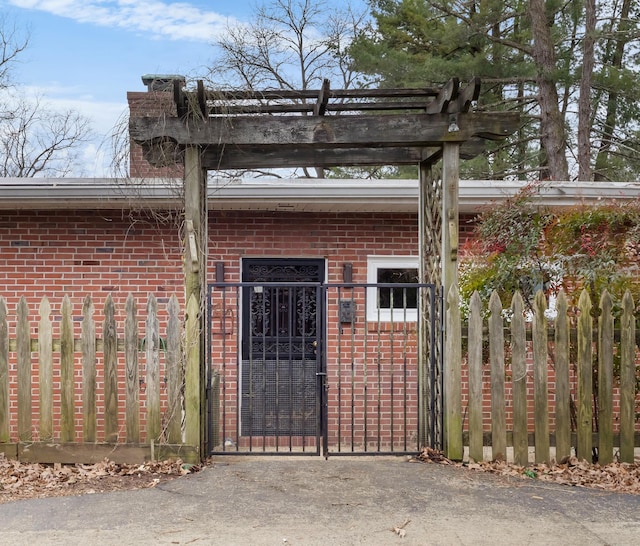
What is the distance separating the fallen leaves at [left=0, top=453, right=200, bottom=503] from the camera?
17.1ft

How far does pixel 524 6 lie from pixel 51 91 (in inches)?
597

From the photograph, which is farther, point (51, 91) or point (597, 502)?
point (51, 91)

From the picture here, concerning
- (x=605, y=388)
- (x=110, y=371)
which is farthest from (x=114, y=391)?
(x=605, y=388)

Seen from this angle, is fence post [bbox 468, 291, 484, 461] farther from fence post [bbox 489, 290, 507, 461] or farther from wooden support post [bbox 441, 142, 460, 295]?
wooden support post [bbox 441, 142, 460, 295]

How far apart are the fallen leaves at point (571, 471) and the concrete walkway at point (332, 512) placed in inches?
8.2

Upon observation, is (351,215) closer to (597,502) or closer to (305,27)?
(597,502)

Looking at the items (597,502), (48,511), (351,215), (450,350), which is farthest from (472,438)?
(351,215)

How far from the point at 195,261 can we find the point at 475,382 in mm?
2489

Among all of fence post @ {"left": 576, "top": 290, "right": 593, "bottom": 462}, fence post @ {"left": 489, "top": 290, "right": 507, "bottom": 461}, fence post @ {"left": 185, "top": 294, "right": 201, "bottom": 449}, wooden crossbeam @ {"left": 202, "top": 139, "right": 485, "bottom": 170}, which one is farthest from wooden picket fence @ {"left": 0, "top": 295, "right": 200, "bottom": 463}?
fence post @ {"left": 576, "top": 290, "right": 593, "bottom": 462}

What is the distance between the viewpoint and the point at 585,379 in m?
6.02

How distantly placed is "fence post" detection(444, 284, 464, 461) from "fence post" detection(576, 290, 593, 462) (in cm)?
99

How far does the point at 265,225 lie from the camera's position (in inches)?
355

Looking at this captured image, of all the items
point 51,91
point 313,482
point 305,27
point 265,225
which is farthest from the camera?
point 51,91

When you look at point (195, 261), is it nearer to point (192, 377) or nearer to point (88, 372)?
point (192, 377)
